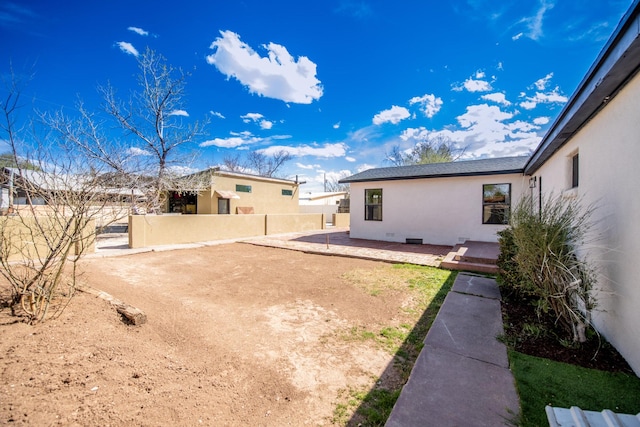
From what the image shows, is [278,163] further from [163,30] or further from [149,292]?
[149,292]

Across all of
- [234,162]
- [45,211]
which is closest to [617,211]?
[45,211]

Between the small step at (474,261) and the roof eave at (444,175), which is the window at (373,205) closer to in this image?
the roof eave at (444,175)

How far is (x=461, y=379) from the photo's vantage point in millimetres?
2215

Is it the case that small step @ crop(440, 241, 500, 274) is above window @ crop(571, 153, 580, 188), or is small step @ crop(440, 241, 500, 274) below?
below

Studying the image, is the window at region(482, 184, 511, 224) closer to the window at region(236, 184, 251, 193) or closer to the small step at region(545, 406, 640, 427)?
the small step at region(545, 406, 640, 427)

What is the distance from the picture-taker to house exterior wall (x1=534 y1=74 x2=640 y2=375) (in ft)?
7.59

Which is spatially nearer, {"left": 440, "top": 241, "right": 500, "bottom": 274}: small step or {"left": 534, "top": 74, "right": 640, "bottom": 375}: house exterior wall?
{"left": 534, "top": 74, "right": 640, "bottom": 375}: house exterior wall

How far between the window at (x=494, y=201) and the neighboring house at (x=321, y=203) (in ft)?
71.8

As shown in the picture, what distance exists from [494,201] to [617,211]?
770 cm

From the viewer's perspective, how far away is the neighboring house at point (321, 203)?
30906mm

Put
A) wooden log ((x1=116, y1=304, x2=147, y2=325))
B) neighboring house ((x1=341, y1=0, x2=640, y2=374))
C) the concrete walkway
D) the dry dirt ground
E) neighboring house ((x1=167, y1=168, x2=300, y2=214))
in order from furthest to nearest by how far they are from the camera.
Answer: neighboring house ((x1=167, y1=168, x2=300, y2=214))
wooden log ((x1=116, y1=304, x2=147, y2=325))
neighboring house ((x1=341, y1=0, x2=640, y2=374))
the dry dirt ground
the concrete walkway

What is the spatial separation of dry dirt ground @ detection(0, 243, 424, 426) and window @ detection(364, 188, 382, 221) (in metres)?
7.16

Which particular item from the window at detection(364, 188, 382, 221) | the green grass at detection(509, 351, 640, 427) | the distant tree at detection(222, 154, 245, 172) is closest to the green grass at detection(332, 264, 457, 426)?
the green grass at detection(509, 351, 640, 427)

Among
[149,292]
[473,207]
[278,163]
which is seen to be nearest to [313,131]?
[278,163]
